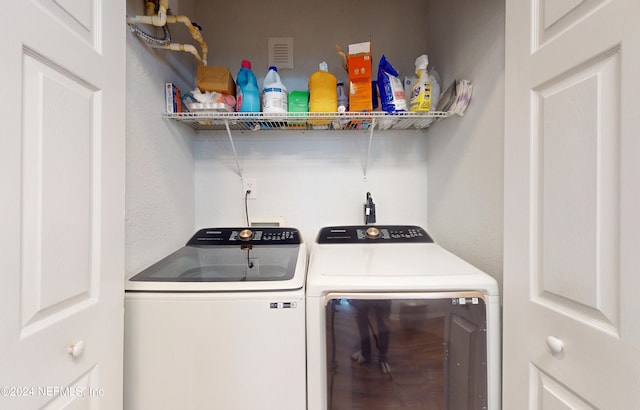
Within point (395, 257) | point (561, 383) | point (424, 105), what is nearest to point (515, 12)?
point (424, 105)

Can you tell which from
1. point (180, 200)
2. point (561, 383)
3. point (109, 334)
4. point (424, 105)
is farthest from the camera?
point (180, 200)

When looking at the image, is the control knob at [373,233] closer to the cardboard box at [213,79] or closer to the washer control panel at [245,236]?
the washer control panel at [245,236]

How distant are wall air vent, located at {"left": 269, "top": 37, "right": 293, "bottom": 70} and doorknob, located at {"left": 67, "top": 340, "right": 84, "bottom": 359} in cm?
177

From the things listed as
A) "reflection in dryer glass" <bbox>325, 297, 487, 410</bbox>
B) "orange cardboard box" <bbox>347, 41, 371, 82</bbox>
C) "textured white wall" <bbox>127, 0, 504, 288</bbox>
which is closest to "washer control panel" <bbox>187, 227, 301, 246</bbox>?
"textured white wall" <bbox>127, 0, 504, 288</bbox>

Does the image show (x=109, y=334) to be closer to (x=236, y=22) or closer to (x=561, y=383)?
(x=561, y=383)

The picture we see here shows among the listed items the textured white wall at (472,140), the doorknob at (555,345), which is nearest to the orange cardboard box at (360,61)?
the textured white wall at (472,140)

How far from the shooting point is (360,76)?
1418mm

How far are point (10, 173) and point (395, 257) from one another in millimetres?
1298

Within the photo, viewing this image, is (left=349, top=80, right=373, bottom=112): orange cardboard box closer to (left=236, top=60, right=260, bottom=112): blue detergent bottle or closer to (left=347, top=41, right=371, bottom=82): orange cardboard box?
(left=347, top=41, right=371, bottom=82): orange cardboard box

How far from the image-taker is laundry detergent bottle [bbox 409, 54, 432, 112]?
54.2 inches

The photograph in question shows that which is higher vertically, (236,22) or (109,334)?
(236,22)

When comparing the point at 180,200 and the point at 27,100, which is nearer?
the point at 27,100

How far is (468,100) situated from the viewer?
1.30 m

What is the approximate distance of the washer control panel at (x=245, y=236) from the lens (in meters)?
1.56
